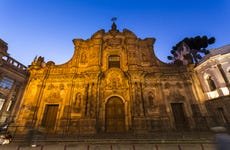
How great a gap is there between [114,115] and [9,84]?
750 inches

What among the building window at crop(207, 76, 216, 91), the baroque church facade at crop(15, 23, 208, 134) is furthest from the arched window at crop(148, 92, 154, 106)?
the building window at crop(207, 76, 216, 91)

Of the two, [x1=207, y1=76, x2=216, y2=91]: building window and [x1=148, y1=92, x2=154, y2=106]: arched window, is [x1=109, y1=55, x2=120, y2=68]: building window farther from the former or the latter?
[x1=207, y1=76, x2=216, y2=91]: building window

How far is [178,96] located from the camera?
13.0 meters

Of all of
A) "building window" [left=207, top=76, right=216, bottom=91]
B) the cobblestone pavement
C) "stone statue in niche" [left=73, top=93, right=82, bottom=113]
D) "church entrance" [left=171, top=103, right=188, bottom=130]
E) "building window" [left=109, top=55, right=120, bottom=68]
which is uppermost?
"building window" [left=109, top=55, right=120, bottom=68]

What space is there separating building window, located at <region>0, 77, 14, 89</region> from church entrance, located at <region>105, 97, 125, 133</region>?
17.6m

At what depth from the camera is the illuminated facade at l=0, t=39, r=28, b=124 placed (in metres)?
18.6

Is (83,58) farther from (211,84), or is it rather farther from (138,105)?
(211,84)

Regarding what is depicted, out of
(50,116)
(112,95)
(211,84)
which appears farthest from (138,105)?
(50,116)

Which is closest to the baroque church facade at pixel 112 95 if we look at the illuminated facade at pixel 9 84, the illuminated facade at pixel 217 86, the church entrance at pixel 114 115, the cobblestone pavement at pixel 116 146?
the church entrance at pixel 114 115

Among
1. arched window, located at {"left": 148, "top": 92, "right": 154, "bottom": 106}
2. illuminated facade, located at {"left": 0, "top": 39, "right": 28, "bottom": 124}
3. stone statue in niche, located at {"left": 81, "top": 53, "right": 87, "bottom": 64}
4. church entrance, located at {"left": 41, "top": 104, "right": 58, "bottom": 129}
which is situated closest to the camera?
church entrance, located at {"left": 41, "top": 104, "right": 58, "bottom": 129}

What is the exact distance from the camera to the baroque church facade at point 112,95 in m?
11.8

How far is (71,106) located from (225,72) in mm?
16368

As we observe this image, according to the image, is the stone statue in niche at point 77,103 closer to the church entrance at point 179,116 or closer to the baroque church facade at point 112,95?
the baroque church facade at point 112,95

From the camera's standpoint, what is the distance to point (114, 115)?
1252 cm
